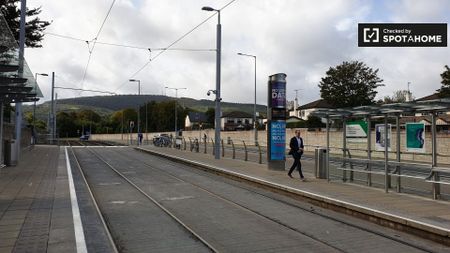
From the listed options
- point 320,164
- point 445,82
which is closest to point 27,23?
point 320,164

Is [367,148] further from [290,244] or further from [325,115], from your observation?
[290,244]

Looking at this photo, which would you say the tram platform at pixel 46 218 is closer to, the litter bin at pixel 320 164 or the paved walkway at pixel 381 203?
the paved walkway at pixel 381 203

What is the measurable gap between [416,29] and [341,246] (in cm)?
1407

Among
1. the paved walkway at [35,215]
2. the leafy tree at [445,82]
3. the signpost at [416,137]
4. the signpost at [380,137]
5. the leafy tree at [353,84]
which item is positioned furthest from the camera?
the leafy tree at [353,84]

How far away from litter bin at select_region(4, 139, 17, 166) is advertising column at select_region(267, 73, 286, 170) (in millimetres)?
11687

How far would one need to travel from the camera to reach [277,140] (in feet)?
66.4

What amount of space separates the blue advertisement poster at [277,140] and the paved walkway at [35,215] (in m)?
8.06

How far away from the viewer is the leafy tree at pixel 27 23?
29.7 metres

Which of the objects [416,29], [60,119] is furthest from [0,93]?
[60,119]

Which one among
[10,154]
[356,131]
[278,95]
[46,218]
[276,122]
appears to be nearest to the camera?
[46,218]

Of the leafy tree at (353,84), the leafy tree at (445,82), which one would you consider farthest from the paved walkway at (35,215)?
the leafy tree at (353,84)

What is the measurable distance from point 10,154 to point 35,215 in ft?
45.0

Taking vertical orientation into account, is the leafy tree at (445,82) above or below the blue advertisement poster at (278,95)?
above

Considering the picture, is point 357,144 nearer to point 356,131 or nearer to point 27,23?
point 356,131
